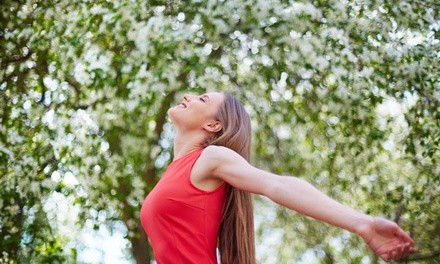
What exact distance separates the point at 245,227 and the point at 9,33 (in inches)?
218

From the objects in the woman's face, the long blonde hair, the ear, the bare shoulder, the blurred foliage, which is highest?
the bare shoulder

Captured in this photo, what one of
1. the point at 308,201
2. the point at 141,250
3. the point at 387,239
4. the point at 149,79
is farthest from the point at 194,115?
the point at 141,250

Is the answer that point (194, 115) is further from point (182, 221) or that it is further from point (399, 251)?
point (399, 251)

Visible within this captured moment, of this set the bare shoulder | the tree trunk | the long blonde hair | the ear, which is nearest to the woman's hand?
the bare shoulder

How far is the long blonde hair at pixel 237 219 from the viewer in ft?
9.64

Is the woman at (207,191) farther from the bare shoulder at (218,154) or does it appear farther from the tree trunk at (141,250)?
the tree trunk at (141,250)

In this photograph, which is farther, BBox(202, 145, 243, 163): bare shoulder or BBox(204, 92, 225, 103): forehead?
BBox(204, 92, 225, 103): forehead

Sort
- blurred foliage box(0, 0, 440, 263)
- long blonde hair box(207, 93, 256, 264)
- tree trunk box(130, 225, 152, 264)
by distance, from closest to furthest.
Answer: long blonde hair box(207, 93, 256, 264)
blurred foliage box(0, 0, 440, 263)
tree trunk box(130, 225, 152, 264)

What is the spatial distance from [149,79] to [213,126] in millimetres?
4168

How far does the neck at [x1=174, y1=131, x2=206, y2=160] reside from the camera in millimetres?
3084

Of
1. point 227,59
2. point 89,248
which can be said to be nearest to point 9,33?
point 227,59

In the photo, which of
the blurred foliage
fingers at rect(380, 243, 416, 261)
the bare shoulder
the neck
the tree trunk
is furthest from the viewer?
the tree trunk

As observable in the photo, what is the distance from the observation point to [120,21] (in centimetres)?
739

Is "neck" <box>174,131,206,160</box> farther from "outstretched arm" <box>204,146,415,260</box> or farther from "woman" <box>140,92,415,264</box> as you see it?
"outstretched arm" <box>204,146,415,260</box>
